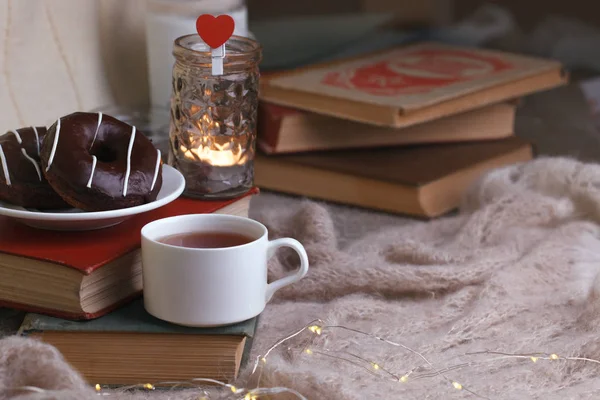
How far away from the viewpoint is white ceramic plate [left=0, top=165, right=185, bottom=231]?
0.68 meters

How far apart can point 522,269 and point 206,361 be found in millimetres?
354

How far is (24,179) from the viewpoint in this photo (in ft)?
2.35

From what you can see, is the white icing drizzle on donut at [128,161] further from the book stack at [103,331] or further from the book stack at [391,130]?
the book stack at [391,130]

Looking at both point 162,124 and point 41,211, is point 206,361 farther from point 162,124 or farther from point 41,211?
point 162,124

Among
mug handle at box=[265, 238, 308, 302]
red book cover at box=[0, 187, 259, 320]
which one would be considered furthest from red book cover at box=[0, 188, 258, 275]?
mug handle at box=[265, 238, 308, 302]

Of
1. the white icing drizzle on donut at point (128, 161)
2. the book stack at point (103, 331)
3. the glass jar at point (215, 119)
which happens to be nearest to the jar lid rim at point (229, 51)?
the glass jar at point (215, 119)

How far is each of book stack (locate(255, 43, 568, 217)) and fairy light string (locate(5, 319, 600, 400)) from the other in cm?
35

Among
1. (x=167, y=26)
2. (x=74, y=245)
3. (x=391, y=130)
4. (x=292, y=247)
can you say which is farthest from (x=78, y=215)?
(x=391, y=130)

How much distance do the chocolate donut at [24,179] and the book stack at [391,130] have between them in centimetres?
42

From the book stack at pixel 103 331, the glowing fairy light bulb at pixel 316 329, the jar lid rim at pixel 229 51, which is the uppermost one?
the jar lid rim at pixel 229 51

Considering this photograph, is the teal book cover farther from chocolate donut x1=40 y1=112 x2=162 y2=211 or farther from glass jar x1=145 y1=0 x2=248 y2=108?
glass jar x1=145 y1=0 x2=248 y2=108

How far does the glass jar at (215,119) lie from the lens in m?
0.84

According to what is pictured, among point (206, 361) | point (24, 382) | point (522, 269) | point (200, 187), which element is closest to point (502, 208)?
point (522, 269)

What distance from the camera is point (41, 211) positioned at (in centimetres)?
73
